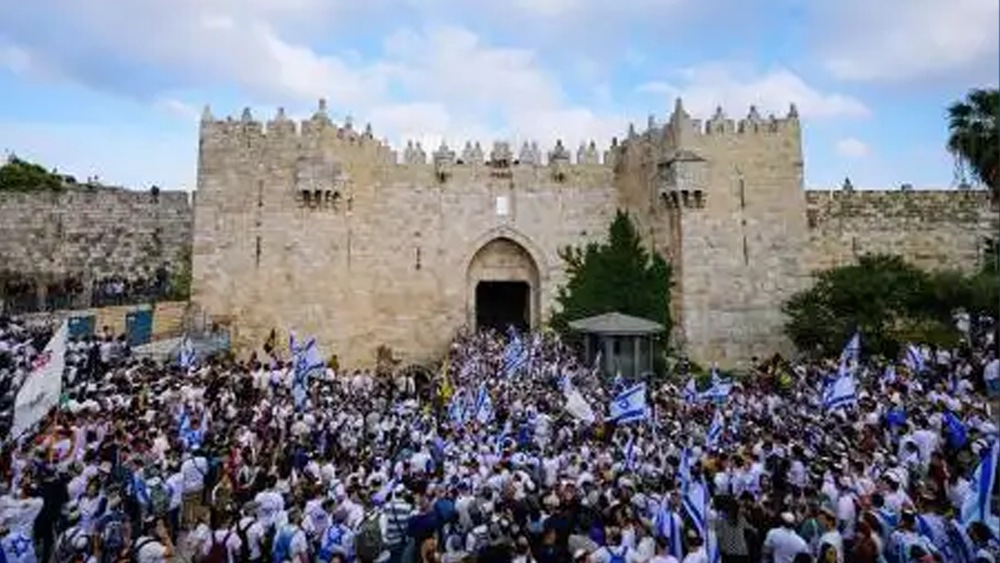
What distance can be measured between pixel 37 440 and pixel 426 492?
5065 mm

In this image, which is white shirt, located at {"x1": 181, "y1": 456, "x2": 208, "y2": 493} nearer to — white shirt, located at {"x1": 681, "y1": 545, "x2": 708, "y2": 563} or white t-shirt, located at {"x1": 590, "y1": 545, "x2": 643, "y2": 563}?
white t-shirt, located at {"x1": 590, "y1": 545, "x2": 643, "y2": 563}

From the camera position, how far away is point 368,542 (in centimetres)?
763

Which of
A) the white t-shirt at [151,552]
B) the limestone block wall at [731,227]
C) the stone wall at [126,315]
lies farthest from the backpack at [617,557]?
the stone wall at [126,315]

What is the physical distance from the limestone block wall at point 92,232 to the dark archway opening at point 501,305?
9705 mm

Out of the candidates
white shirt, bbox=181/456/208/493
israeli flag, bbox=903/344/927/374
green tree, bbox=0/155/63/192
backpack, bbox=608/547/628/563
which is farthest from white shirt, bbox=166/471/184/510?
green tree, bbox=0/155/63/192

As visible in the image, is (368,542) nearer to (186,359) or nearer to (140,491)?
(140,491)

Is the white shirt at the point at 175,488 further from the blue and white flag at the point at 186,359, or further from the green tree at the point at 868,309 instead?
the green tree at the point at 868,309

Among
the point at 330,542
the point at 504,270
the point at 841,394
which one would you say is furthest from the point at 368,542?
the point at 504,270

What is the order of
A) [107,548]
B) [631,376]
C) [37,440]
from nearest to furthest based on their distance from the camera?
[107,548] < [37,440] < [631,376]

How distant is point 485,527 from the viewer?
7828mm

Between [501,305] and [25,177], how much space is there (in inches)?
951

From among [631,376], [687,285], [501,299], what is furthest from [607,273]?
[501,299]

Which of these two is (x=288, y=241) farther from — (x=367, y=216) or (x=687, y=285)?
(x=687, y=285)

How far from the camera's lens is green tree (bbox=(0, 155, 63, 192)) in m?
38.4
